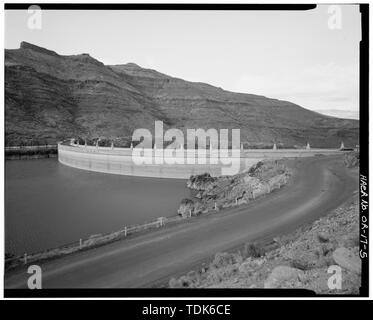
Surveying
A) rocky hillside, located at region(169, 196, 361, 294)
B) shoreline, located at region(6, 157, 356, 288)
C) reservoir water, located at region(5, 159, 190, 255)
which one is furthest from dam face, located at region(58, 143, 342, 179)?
rocky hillside, located at region(169, 196, 361, 294)

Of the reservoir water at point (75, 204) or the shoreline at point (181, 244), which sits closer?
the shoreline at point (181, 244)

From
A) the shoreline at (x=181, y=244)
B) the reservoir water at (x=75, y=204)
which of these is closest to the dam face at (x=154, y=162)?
the reservoir water at (x=75, y=204)

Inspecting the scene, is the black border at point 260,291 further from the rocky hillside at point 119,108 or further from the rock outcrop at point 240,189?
the rocky hillside at point 119,108

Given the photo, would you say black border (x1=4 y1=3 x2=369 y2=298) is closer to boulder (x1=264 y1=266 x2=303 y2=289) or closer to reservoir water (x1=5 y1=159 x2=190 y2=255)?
boulder (x1=264 y1=266 x2=303 y2=289)

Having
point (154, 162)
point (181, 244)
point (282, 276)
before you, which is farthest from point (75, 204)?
point (282, 276)

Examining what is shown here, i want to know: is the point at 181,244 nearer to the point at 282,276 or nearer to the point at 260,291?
the point at 282,276
